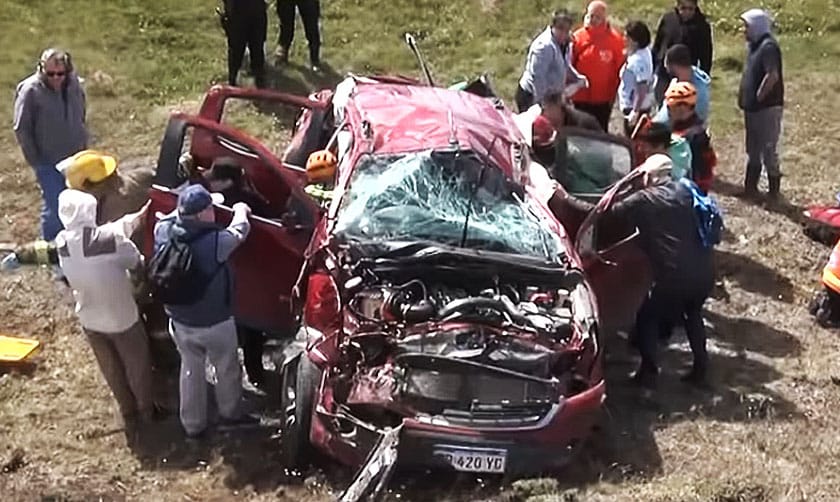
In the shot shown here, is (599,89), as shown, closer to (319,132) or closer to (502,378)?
(319,132)

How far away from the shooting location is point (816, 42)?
1888 centimetres

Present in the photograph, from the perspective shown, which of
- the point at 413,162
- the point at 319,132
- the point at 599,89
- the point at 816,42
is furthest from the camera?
the point at 816,42

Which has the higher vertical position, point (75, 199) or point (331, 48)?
point (75, 199)

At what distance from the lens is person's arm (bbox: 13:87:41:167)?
11484 millimetres

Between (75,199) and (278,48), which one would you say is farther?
(278,48)

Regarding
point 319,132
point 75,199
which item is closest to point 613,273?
point 319,132

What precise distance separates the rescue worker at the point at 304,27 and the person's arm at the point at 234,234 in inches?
355

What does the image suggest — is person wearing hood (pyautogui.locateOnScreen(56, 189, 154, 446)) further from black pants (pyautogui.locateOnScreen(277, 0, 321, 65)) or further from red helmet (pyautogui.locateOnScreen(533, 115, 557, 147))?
black pants (pyautogui.locateOnScreen(277, 0, 321, 65))

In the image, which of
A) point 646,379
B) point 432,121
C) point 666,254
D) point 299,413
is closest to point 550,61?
point 432,121

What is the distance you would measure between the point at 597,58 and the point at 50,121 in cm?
513

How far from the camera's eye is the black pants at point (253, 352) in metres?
9.66

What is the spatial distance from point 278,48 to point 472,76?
254 centimetres

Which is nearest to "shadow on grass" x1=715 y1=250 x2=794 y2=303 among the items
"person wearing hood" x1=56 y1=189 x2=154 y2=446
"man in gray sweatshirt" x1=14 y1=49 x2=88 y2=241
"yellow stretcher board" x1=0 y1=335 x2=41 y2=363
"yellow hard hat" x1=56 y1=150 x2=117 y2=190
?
"person wearing hood" x1=56 y1=189 x2=154 y2=446

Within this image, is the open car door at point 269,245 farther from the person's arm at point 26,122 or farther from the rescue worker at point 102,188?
the person's arm at point 26,122
